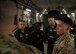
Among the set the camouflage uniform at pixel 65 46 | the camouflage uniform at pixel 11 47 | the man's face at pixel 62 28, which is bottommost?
the camouflage uniform at pixel 65 46

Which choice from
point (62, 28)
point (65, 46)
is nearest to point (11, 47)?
point (65, 46)

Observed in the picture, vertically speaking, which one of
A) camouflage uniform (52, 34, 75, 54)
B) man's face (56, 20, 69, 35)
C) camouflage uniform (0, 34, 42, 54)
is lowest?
camouflage uniform (52, 34, 75, 54)

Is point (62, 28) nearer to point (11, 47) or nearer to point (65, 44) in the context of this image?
point (65, 44)

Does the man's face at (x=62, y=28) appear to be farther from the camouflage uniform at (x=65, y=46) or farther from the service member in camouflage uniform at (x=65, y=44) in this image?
the camouflage uniform at (x=65, y=46)

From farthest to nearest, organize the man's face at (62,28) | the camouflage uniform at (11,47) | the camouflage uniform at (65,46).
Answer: the man's face at (62,28), the camouflage uniform at (65,46), the camouflage uniform at (11,47)

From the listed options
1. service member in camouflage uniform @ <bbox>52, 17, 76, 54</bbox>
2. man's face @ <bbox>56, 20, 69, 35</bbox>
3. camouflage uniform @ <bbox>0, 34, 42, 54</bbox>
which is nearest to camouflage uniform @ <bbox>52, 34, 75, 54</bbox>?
service member in camouflage uniform @ <bbox>52, 17, 76, 54</bbox>

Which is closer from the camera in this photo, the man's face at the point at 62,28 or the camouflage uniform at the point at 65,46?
the camouflage uniform at the point at 65,46

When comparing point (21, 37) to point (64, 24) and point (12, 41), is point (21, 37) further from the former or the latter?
point (12, 41)

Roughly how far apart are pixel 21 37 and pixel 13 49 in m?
5.28

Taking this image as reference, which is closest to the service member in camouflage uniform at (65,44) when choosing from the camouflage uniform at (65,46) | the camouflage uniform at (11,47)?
the camouflage uniform at (65,46)

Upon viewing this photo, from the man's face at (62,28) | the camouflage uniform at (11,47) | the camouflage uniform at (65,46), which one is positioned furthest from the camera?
the man's face at (62,28)

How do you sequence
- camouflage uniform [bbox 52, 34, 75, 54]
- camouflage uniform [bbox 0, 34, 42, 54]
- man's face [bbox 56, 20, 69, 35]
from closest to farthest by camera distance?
camouflage uniform [bbox 0, 34, 42, 54] → camouflage uniform [bbox 52, 34, 75, 54] → man's face [bbox 56, 20, 69, 35]

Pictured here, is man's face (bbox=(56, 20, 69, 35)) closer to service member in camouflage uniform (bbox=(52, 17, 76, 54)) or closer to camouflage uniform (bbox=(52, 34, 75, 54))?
service member in camouflage uniform (bbox=(52, 17, 76, 54))

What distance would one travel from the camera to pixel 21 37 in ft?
23.5
